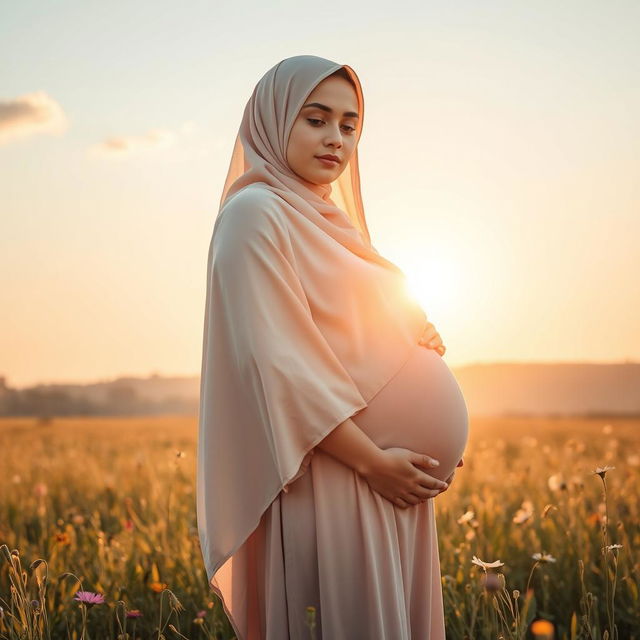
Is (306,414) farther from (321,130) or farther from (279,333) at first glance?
(321,130)

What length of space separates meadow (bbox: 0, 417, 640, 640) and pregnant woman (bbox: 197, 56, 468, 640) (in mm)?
248

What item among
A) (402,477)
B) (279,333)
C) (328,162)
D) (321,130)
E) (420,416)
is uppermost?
(321,130)

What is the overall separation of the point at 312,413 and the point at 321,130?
3.33ft

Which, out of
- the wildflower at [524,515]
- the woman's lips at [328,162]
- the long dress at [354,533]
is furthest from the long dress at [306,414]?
the wildflower at [524,515]

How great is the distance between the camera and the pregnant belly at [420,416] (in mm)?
2773

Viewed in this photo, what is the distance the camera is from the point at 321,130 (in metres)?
2.98

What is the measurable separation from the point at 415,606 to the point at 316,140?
1675 millimetres

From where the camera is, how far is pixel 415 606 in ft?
9.97

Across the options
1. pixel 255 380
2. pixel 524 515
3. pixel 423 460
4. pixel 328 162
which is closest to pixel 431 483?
pixel 423 460

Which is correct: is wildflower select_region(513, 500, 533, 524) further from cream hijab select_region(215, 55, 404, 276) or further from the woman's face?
the woman's face

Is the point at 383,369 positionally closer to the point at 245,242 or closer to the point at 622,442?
the point at 245,242

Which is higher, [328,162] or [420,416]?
[328,162]

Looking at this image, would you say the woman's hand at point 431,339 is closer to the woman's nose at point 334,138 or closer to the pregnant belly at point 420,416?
Result: the pregnant belly at point 420,416

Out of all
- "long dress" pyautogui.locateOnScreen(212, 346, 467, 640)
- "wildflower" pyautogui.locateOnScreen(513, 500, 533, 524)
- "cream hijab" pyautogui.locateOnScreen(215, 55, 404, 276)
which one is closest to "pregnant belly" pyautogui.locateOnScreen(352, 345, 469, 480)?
"long dress" pyautogui.locateOnScreen(212, 346, 467, 640)
